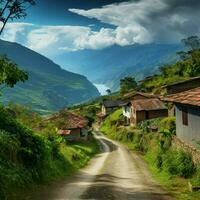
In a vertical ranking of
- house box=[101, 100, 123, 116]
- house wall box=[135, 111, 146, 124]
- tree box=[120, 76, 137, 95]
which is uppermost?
tree box=[120, 76, 137, 95]

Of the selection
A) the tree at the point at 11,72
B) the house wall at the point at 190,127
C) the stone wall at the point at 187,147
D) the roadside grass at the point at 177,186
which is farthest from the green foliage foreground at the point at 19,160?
the house wall at the point at 190,127

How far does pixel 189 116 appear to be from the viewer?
99.0 feet

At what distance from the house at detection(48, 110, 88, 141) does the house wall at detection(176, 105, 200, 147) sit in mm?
41468

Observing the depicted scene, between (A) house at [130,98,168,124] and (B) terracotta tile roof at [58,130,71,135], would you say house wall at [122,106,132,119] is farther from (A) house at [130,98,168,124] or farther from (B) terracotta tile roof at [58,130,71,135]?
(B) terracotta tile roof at [58,130,71,135]

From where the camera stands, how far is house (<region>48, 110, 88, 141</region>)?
75.7 meters

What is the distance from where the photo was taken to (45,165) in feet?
89.1

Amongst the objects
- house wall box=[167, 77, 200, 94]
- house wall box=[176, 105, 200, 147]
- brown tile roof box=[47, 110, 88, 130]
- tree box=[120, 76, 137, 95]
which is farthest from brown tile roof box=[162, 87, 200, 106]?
tree box=[120, 76, 137, 95]

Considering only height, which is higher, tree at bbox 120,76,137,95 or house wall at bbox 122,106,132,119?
tree at bbox 120,76,137,95

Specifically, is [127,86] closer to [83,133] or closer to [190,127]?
[83,133]

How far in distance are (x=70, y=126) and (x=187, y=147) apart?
4849cm

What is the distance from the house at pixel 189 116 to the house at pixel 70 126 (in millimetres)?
41929

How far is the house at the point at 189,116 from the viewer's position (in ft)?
92.3

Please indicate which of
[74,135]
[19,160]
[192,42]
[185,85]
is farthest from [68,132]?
[192,42]

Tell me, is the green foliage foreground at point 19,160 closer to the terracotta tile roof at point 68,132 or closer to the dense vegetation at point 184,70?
the terracotta tile roof at point 68,132
